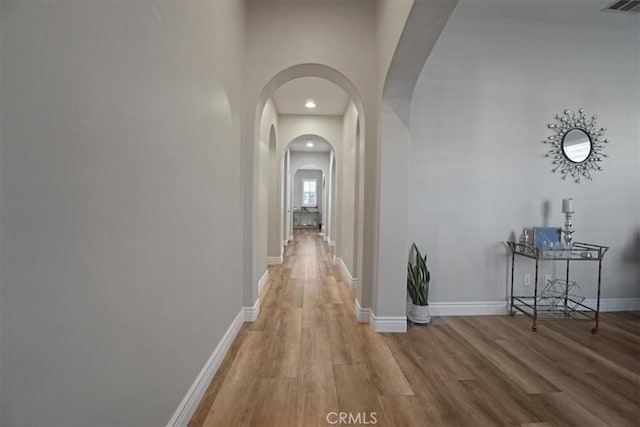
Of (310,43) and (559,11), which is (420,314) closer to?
(310,43)

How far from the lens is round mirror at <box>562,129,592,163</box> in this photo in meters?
2.96

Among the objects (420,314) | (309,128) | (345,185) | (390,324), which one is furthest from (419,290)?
(309,128)

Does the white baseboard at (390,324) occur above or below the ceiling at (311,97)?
below

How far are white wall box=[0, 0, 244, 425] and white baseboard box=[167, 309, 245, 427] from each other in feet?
0.20

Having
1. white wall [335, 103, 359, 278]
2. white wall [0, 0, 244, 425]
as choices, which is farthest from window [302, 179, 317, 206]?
white wall [0, 0, 244, 425]

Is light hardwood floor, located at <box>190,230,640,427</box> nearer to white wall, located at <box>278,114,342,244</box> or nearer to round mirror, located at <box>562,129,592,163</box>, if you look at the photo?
round mirror, located at <box>562,129,592,163</box>

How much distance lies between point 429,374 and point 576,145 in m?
2.84

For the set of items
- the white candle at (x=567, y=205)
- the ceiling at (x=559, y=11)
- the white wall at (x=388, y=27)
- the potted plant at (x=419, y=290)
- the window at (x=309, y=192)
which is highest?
the ceiling at (x=559, y=11)

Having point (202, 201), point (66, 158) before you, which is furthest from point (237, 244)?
point (66, 158)

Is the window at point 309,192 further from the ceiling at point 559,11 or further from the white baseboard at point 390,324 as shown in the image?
the white baseboard at point 390,324

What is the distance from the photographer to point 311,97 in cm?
422

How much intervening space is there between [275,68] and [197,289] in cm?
205

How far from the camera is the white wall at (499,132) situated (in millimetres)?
2850

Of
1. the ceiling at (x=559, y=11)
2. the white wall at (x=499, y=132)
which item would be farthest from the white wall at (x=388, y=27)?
the ceiling at (x=559, y=11)
